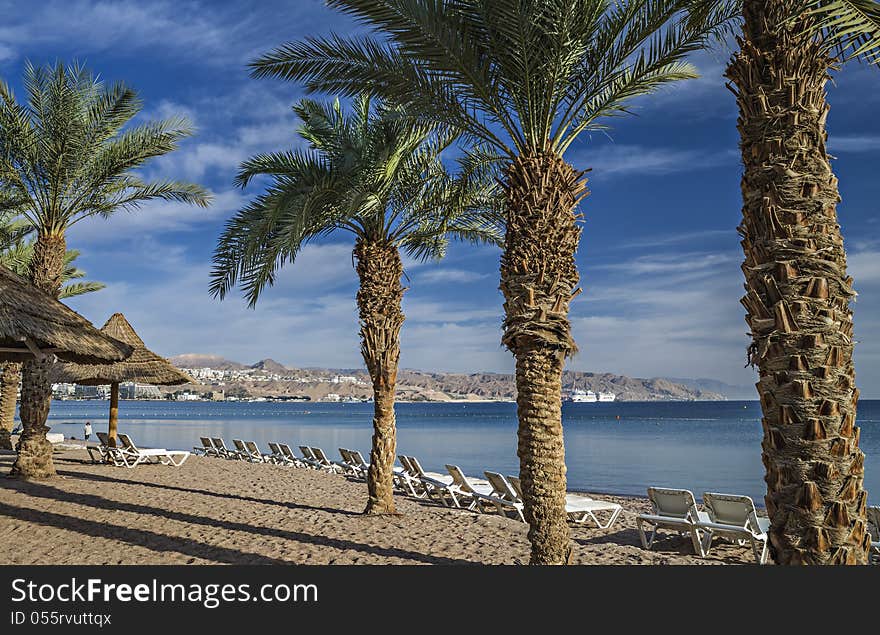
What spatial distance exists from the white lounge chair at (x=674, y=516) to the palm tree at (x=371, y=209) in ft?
12.6

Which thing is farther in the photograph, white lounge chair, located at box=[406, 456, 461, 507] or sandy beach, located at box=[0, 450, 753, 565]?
white lounge chair, located at box=[406, 456, 461, 507]

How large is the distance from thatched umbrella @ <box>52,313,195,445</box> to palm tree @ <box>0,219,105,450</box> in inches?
77.5

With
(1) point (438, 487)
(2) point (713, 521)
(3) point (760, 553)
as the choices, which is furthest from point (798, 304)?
(1) point (438, 487)

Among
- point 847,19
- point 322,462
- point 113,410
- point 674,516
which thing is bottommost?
point 322,462

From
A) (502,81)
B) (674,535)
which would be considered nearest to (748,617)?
(502,81)

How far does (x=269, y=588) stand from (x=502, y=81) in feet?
17.0

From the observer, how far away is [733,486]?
23875 mm

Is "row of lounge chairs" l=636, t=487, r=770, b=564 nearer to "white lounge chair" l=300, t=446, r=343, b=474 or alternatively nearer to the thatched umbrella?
"white lounge chair" l=300, t=446, r=343, b=474

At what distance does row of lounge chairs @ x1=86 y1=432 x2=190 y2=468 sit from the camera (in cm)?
1700

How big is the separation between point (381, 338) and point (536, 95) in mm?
4937

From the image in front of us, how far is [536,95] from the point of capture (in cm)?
676

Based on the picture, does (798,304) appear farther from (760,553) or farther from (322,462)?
(322,462)

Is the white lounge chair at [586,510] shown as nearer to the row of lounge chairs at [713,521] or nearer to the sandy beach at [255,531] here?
the sandy beach at [255,531]

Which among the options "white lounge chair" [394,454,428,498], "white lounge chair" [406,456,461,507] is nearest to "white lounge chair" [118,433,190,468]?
"white lounge chair" [394,454,428,498]
